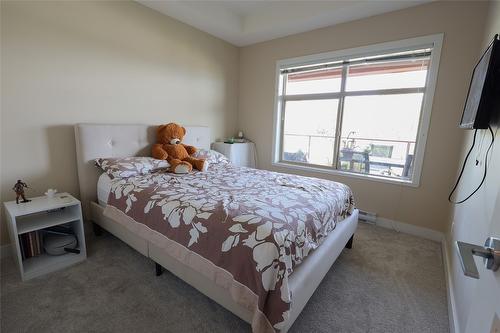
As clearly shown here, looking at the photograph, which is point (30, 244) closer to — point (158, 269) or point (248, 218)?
point (158, 269)

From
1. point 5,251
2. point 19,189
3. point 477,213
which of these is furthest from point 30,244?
point 477,213

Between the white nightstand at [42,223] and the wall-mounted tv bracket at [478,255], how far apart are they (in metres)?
2.41

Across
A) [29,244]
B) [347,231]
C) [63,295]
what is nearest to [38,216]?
[29,244]

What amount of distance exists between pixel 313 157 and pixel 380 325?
8.03 feet

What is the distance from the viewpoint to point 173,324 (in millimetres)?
1394

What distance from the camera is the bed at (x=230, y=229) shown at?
45.0 inches

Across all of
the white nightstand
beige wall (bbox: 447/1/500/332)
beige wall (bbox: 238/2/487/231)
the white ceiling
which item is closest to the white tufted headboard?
the white nightstand

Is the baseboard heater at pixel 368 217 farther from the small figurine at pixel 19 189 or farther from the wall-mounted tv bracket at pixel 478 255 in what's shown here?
the small figurine at pixel 19 189

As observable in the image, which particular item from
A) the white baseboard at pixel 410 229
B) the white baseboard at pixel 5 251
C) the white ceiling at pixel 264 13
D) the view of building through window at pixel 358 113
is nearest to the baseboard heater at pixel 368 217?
the white baseboard at pixel 410 229

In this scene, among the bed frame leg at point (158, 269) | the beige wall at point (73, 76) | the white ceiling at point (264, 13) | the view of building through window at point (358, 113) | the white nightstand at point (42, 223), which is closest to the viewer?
the white nightstand at point (42, 223)

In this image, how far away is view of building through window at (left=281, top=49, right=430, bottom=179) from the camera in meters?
2.73

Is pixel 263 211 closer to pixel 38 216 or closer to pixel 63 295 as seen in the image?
pixel 63 295

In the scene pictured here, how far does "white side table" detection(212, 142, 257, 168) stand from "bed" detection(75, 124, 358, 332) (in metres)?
0.93

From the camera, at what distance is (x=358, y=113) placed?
310 centimetres
